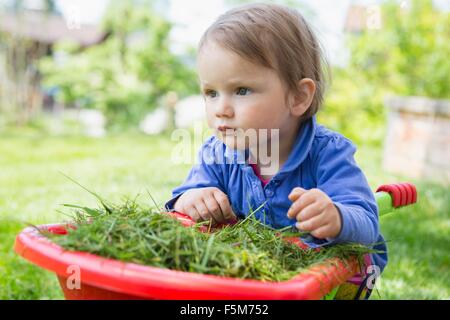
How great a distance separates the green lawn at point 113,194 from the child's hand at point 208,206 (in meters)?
0.41

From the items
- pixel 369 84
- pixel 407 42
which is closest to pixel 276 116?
pixel 407 42

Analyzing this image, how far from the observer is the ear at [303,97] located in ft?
4.75

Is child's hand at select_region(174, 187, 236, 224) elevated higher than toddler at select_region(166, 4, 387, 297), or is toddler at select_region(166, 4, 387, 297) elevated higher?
toddler at select_region(166, 4, 387, 297)

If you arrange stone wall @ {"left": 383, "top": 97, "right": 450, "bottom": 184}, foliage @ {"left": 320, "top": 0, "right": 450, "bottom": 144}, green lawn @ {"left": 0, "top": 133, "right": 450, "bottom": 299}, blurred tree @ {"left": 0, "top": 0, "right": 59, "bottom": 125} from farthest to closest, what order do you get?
blurred tree @ {"left": 0, "top": 0, "right": 59, "bottom": 125}, foliage @ {"left": 320, "top": 0, "right": 450, "bottom": 144}, stone wall @ {"left": 383, "top": 97, "right": 450, "bottom": 184}, green lawn @ {"left": 0, "top": 133, "right": 450, "bottom": 299}

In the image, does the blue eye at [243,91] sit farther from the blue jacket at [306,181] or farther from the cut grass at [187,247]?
the cut grass at [187,247]

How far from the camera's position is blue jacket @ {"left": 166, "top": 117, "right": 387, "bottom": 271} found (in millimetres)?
1212

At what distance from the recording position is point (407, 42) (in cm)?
538

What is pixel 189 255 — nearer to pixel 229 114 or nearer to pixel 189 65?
pixel 229 114

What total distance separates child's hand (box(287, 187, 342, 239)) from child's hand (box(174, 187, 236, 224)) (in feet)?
1.04

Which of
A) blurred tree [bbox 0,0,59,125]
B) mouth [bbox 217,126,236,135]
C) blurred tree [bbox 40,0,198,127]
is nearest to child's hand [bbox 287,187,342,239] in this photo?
mouth [bbox 217,126,236,135]

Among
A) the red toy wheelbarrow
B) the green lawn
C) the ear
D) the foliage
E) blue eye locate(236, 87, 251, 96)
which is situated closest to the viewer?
the red toy wheelbarrow

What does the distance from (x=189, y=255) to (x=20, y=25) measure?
7.49 metres

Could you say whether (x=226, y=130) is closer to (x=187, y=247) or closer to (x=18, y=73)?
(x=187, y=247)

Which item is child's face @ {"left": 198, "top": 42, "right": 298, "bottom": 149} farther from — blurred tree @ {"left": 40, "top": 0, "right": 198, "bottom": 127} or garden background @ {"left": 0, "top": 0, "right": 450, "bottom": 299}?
blurred tree @ {"left": 40, "top": 0, "right": 198, "bottom": 127}
